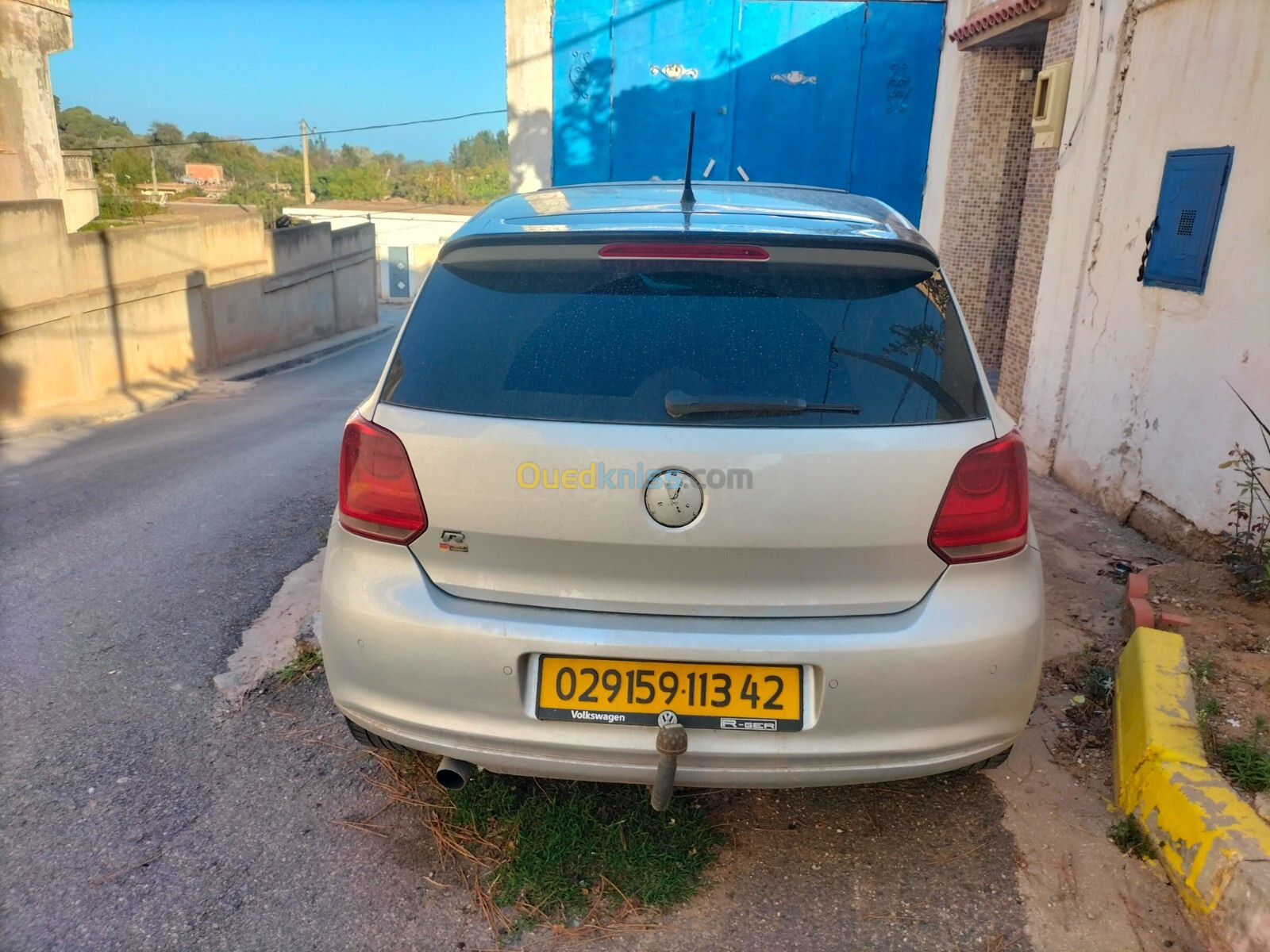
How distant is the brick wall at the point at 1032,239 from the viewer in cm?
622

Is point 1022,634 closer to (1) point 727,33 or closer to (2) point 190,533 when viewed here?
(2) point 190,533

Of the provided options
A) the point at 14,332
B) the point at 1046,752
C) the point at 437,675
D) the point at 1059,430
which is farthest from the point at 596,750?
the point at 14,332

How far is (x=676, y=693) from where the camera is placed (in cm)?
212

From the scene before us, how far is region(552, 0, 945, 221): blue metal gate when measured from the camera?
35.4 ft

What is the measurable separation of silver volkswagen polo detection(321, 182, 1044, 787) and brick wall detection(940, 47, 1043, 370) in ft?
24.7

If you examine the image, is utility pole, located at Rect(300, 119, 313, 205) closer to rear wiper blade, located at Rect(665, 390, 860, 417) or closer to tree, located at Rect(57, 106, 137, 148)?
tree, located at Rect(57, 106, 137, 148)

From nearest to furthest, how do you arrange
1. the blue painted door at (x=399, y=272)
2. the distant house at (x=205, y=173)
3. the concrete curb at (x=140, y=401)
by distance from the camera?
the concrete curb at (x=140, y=401) → the blue painted door at (x=399, y=272) → the distant house at (x=205, y=173)

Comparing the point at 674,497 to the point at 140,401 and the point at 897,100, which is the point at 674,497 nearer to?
the point at 897,100

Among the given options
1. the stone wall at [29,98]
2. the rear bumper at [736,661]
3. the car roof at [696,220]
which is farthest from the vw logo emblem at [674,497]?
the stone wall at [29,98]

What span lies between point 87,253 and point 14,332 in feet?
5.76

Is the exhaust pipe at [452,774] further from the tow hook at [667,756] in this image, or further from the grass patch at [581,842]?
the tow hook at [667,756]

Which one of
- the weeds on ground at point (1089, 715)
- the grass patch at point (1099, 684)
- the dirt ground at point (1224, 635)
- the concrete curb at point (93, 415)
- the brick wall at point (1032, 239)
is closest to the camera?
the dirt ground at point (1224, 635)

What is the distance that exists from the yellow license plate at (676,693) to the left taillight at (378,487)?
0.49 meters

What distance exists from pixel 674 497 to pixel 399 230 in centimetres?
4473
